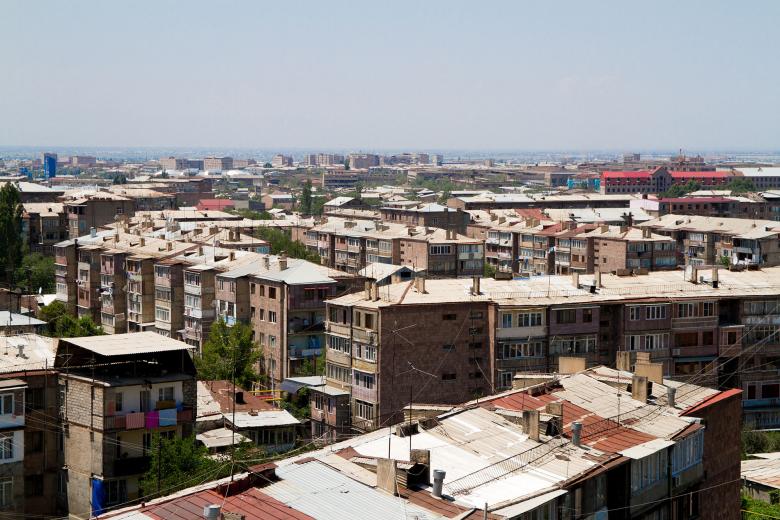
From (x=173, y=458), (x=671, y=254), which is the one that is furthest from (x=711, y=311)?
(x=671, y=254)

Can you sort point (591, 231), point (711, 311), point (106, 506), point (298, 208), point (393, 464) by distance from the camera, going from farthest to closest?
1. point (298, 208)
2. point (591, 231)
3. point (711, 311)
4. point (106, 506)
5. point (393, 464)

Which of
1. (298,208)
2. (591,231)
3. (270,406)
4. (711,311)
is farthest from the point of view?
(298,208)

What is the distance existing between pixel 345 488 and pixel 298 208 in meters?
128

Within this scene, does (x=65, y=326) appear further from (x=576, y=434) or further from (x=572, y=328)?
(x=576, y=434)

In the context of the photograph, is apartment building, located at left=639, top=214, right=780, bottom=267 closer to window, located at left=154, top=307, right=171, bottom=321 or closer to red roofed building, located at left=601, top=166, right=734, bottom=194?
window, located at left=154, top=307, right=171, bottom=321

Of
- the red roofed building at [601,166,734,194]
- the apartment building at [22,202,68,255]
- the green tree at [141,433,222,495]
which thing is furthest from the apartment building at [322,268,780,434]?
the red roofed building at [601,166,734,194]

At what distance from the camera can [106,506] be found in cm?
2409

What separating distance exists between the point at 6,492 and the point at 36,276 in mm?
46028

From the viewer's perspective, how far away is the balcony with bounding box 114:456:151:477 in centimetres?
2453

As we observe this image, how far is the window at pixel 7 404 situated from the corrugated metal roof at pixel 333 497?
9.13 m

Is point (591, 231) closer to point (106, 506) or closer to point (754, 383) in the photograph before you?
point (754, 383)

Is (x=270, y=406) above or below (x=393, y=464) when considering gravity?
below

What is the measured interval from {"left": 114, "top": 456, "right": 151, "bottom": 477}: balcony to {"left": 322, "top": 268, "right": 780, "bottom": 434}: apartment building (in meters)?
9.99

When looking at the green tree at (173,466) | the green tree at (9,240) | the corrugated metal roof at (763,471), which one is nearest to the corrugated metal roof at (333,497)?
the green tree at (173,466)
